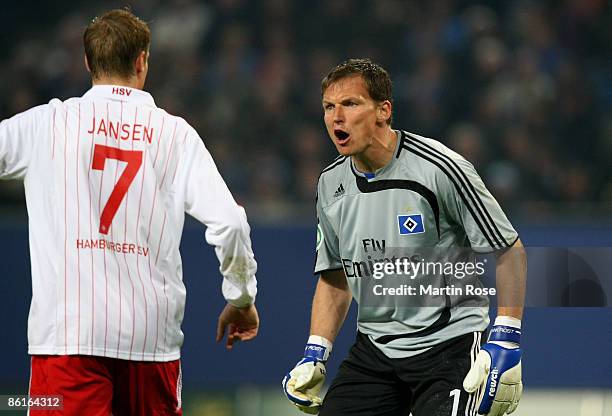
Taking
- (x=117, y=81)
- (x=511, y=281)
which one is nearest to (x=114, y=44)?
(x=117, y=81)

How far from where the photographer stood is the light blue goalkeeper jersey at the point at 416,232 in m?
3.95

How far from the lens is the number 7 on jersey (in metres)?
3.42

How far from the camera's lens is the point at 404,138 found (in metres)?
4.23

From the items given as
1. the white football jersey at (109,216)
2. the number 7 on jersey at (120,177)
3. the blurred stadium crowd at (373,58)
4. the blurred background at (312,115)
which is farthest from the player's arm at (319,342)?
the blurred stadium crowd at (373,58)

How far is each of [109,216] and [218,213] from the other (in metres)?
0.35

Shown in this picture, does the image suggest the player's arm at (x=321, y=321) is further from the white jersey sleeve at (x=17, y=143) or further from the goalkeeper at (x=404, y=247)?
the white jersey sleeve at (x=17, y=143)

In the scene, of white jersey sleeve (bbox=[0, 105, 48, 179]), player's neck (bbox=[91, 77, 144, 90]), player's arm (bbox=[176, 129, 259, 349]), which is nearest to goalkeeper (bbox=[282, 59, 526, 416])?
player's arm (bbox=[176, 129, 259, 349])

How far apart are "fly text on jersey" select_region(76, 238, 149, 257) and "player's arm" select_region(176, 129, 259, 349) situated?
0.69 ft

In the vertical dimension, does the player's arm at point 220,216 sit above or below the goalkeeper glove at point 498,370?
above

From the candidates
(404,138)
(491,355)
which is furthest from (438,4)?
(491,355)

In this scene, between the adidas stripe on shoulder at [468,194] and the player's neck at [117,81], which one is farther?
the adidas stripe on shoulder at [468,194]

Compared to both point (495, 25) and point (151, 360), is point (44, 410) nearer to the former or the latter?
point (151, 360)

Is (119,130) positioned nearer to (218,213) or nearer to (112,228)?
(112,228)

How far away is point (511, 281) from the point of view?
3.82m
